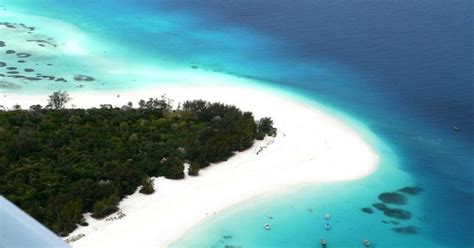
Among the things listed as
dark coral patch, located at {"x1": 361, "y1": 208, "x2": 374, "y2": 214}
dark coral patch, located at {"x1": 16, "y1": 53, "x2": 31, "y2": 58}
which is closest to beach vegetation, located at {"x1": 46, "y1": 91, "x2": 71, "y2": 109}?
dark coral patch, located at {"x1": 16, "y1": 53, "x2": 31, "y2": 58}

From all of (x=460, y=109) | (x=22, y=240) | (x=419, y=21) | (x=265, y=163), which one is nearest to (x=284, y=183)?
(x=265, y=163)

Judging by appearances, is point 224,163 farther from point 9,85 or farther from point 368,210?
point 9,85

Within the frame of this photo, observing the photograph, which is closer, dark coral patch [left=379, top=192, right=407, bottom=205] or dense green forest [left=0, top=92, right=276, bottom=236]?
dense green forest [left=0, top=92, right=276, bottom=236]

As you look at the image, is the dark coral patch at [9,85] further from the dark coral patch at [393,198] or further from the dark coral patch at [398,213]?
the dark coral patch at [398,213]

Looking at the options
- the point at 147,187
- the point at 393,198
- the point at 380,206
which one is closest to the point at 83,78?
the point at 147,187

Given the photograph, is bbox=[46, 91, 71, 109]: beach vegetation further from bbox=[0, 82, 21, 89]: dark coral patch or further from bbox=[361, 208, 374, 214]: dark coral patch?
bbox=[361, 208, 374, 214]: dark coral patch

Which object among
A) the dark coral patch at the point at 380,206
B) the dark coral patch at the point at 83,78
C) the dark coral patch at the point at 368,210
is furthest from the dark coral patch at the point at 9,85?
the dark coral patch at the point at 380,206
